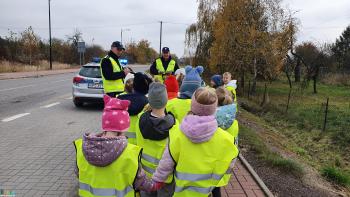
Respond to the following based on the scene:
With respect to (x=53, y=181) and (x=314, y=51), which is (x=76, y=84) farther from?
(x=314, y=51)

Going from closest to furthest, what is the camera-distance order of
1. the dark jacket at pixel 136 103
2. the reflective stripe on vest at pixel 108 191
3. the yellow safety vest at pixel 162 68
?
the reflective stripe on vest at pixel 108 191 → the dark jacket at pixel 136 103 → the yellow safety vest at pixel 162 68

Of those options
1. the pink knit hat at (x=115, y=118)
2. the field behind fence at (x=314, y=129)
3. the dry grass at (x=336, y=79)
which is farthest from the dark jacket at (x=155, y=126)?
the dry grass at (x=336, y=79)

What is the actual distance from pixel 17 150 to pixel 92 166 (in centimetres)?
→ 492

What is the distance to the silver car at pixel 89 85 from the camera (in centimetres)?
1222

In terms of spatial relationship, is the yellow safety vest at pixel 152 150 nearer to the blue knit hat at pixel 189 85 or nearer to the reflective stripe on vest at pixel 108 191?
the reflective stripe on vest at pixel 108 191

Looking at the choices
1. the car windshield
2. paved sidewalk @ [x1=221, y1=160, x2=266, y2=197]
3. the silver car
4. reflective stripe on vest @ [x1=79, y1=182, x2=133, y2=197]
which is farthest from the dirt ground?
the car windshield

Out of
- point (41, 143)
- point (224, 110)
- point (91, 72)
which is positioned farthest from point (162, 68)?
point (91, 72)

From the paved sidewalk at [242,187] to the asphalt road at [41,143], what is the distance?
209 centimetres

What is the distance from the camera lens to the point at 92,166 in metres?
2.93

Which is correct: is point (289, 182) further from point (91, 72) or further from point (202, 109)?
point (91, 72)

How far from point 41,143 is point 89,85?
4.62 metres

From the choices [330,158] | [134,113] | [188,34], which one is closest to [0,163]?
[134,113]

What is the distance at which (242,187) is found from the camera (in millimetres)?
5426

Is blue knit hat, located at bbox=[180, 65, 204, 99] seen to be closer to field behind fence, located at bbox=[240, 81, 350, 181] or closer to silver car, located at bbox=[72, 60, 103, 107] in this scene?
field behind fence, located at bbox=[240, 81, 350, 181]
